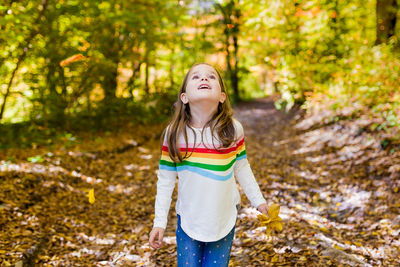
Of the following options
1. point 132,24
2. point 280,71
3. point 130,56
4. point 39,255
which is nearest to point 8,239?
point 39,255

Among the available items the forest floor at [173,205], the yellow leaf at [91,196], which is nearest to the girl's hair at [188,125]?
the forest floor at [173,205]

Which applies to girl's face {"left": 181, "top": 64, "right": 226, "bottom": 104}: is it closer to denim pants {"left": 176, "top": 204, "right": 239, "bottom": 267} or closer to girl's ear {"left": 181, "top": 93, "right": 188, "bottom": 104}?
girl's ear {"left": 181, "top": 93, "right": 188, "bottom": 104}

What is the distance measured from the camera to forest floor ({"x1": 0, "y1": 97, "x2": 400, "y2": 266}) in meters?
3.29

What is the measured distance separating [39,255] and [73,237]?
53cm

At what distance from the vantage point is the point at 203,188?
1.68m

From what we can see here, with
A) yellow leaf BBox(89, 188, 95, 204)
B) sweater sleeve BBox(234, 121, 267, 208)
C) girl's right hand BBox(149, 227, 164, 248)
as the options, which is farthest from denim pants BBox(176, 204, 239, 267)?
yellow leaf BBox(89, 188, 95, 204)

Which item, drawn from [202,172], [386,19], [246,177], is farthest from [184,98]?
[386,19]

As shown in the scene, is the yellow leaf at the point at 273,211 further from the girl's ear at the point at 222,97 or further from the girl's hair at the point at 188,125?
the girl's ear at the point at 222,97

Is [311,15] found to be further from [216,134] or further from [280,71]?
[216,134]

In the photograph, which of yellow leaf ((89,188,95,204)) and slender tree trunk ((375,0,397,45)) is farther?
slender tree trunk ((375,0,397,45))

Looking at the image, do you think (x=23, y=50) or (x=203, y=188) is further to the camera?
(x=23, y=50)

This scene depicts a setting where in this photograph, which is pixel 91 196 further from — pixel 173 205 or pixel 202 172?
pixel 202 172

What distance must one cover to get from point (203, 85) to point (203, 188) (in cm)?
57

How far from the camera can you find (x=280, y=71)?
11695 mm
